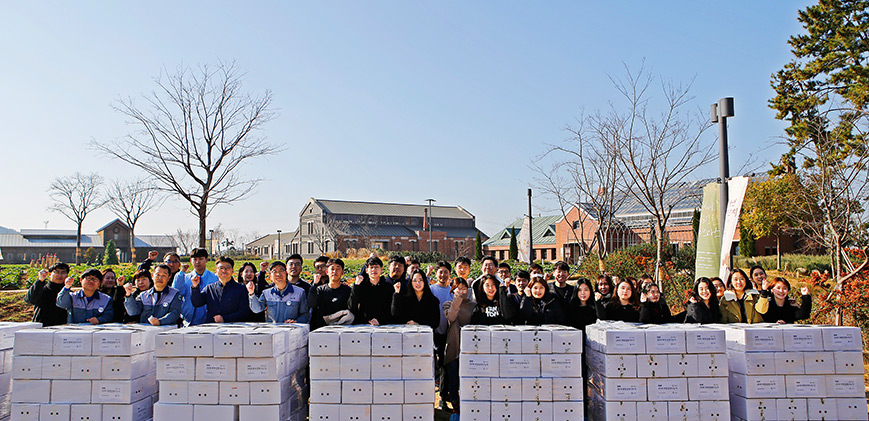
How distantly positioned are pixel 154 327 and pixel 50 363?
103cm

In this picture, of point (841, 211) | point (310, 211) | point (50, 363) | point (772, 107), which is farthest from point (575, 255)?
point (50, 363)

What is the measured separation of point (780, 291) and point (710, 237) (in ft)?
12.4

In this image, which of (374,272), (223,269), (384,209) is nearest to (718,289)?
A: (374,272)

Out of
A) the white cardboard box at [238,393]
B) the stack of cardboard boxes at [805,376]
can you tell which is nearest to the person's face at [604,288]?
the stack of cardboard boxes at [805,376]

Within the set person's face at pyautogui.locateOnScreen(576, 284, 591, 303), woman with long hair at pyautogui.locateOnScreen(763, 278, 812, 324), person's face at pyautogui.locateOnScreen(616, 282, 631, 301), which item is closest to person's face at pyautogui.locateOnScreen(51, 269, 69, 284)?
person's face at pyautogui.locateOnScreen(576, 284, 591, 303)

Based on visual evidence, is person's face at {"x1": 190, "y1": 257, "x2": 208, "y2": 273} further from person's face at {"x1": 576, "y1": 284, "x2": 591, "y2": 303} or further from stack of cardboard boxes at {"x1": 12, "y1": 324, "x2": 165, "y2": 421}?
person's face at {"x1": 576, "y1": 284, "x2": 591, "y2": 303}

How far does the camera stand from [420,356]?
600cm

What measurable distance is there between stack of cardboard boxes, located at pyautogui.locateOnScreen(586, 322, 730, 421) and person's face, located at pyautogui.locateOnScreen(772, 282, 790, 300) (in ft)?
5.93

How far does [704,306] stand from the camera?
23.7ft

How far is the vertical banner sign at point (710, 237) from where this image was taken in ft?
34.8

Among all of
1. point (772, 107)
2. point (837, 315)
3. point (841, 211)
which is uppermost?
point (772, 107)

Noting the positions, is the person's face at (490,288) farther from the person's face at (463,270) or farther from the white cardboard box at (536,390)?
the white cardboard box at (536,390)

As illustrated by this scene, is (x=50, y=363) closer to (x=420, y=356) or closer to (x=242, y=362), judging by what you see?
(x=242, y=362)

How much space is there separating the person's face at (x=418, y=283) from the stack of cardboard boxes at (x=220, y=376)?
1792mm
